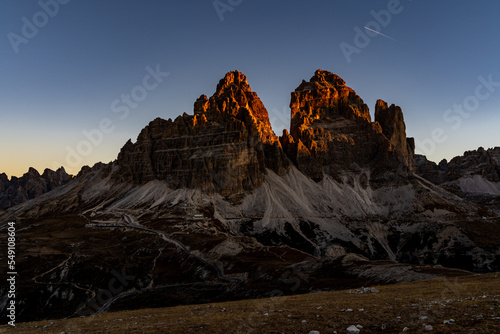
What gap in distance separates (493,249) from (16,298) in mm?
191872

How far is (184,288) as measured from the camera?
8812 cm

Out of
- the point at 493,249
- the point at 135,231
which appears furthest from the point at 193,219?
the point at 493,249

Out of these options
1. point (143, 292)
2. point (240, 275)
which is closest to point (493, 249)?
point (240, 275)

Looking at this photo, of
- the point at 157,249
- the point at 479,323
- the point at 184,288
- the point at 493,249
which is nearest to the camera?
the point at 479,323

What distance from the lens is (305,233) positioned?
19938 centimetres

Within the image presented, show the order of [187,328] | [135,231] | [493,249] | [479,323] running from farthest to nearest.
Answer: [135,231] → [493,249] → [187,328] → [479,323]

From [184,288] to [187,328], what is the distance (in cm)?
7146

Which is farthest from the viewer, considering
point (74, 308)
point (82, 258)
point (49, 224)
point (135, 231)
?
point (49, 224)

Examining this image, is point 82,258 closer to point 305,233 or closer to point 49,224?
point 49,224

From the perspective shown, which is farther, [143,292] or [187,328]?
[143,292]

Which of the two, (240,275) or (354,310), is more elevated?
(354,310)

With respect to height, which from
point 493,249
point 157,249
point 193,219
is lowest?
point 493,249

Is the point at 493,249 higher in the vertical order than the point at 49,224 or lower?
lower

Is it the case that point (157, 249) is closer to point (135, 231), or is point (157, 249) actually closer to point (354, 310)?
point (135, 231)
